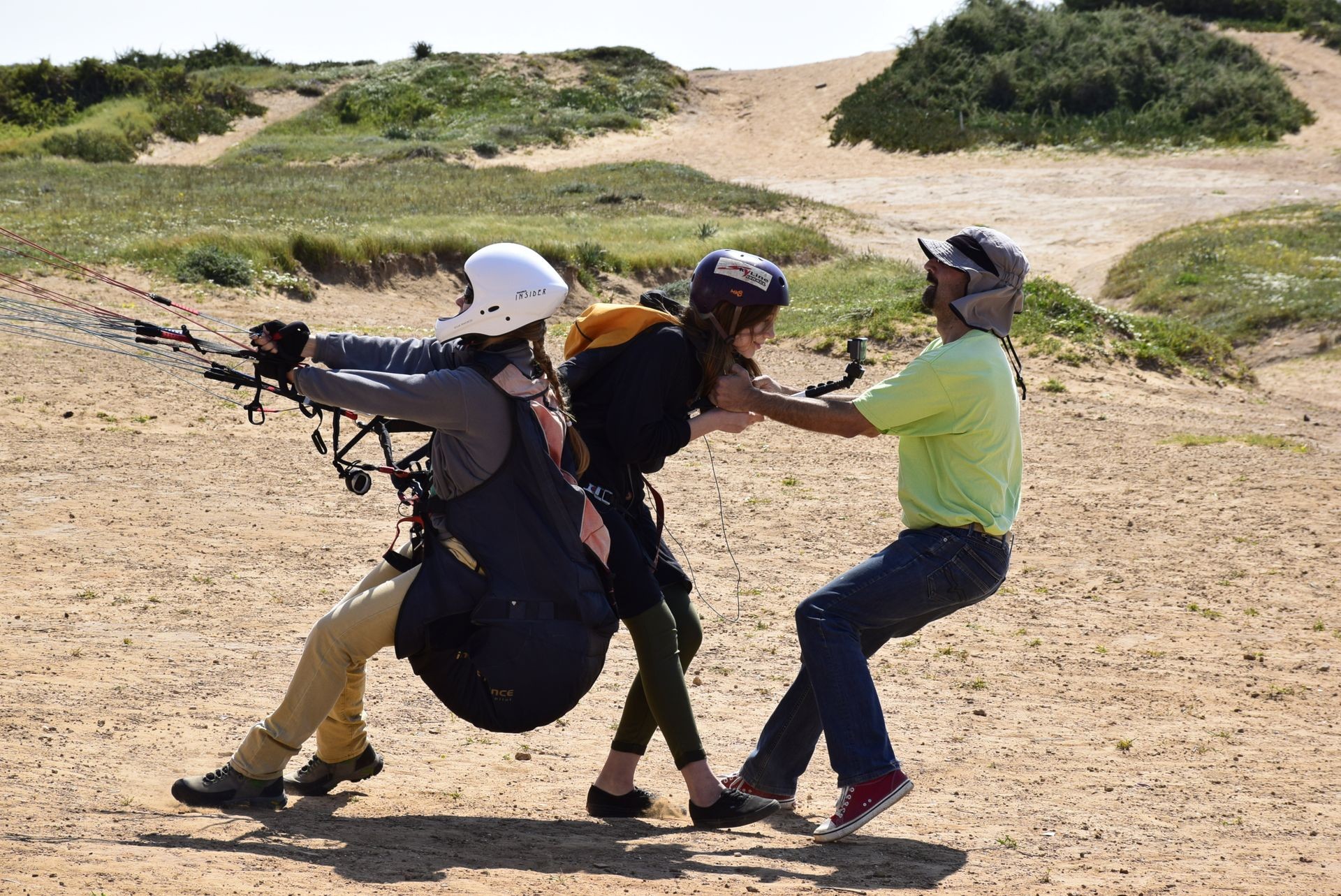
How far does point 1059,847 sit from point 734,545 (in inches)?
191

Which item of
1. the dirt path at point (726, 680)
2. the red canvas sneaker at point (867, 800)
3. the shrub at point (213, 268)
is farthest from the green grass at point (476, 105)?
the red canvas sneaker at point (867, 800)

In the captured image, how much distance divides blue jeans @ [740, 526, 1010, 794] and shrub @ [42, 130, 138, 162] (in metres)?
43.9

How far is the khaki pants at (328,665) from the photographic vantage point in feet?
13.4

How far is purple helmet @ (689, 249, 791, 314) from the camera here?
4461 mm

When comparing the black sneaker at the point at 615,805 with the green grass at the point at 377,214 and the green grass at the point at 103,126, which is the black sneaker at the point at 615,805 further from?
the green grass at the point at 103,126

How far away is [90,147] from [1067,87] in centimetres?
3362

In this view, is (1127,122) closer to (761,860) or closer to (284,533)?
(284,533)

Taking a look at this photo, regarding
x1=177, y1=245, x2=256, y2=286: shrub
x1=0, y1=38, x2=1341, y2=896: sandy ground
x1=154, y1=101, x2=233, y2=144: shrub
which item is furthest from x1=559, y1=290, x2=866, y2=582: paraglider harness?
x1=154, y1=101, x2=233, y2=144: shrub

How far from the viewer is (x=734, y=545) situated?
9258mm

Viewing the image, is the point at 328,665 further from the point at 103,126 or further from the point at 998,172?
the point at 103,126

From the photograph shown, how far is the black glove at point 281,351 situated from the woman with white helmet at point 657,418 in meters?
0.91

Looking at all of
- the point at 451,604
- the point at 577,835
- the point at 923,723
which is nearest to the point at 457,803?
the point at 577,835

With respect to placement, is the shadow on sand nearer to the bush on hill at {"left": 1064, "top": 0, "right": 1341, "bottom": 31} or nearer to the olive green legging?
the olive green legging

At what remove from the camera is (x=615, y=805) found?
4.75 meters
